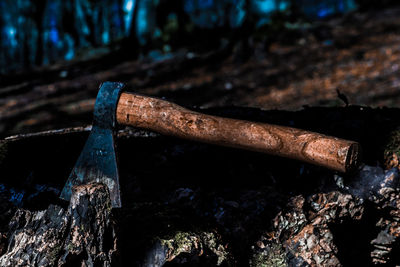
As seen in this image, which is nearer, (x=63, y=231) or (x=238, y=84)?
(x=63, y=231)

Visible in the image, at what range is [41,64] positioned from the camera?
22.6ft

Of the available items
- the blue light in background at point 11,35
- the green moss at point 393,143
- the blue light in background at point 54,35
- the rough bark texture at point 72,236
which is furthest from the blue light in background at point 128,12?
the rough bark texture at point 72,236

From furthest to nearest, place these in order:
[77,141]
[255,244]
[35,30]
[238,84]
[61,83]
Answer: [35,30], [61,83], [238,84], [77,141], [255,244]

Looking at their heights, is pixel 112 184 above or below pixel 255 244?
above

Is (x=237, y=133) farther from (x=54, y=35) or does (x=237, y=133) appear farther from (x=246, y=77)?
(x=54, y=35)

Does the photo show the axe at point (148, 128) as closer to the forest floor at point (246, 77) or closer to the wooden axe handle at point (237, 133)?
the wooden axe handle at point (237, 133)

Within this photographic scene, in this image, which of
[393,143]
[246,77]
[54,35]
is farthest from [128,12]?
[393,143]

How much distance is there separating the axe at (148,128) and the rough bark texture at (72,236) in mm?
126

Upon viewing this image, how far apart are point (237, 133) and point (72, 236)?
0.76 m

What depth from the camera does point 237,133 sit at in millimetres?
1562

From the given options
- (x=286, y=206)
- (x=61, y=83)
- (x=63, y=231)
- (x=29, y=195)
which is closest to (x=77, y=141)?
(x=29, y=195)

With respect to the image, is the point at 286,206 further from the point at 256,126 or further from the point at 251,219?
the point at 256,126

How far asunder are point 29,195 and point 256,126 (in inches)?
42.5

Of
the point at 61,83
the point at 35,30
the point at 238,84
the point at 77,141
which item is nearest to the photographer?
the point at 77,141
